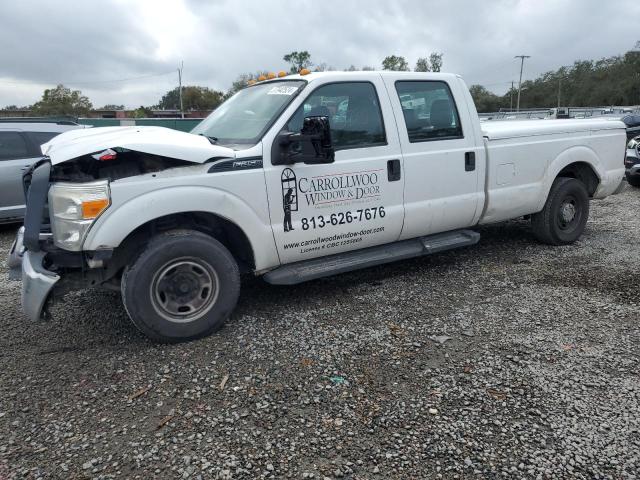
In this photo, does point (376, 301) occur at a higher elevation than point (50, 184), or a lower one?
lower

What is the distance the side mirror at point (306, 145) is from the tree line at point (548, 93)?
44.2 m

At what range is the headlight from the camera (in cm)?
328

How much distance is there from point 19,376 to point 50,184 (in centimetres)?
129

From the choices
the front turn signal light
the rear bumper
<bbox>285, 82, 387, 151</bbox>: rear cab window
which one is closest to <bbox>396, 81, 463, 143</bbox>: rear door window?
<bbox>285, 82, 387, 151</bbox>: rear cab window

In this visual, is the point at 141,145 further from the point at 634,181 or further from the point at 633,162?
the point at 634,181

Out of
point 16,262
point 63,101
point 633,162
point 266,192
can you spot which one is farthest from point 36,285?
point 63,101

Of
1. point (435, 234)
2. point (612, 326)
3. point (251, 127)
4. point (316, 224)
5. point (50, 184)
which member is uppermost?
point (251, 127)

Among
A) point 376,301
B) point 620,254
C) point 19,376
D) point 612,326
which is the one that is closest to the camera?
point 19,376

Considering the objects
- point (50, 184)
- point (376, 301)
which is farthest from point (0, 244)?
point (376, 301)

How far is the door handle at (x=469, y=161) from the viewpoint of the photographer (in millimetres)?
4934

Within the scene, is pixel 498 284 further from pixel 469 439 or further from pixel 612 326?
pixel 469 439

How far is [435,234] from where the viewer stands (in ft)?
16.7

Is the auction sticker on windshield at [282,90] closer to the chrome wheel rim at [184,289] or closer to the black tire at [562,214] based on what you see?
the chrome wheel rim at [184,289]

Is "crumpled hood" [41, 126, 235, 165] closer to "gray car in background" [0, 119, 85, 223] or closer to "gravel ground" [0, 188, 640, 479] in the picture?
"gravel ground" [0, 188, 640, 479]
